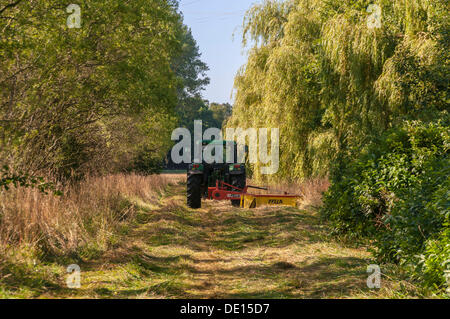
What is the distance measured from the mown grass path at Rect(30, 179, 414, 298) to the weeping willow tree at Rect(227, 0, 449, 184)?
2674 millimetres

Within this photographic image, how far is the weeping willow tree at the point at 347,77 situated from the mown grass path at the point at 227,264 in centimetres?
267

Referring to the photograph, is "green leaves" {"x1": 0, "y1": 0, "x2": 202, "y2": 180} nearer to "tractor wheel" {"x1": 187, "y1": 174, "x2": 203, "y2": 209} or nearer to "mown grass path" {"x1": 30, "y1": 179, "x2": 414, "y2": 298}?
"mown grass path" {"x1": 30, "y1": 179, "x2": 414, "y2": 298}

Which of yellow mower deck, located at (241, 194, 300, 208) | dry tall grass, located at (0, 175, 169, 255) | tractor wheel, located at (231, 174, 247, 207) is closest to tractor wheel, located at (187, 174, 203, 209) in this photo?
tractor wheel, located at (231, 174, 247, 207)

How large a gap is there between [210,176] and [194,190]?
4.49 ft

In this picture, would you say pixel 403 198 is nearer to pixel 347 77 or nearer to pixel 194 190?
pixel 347 77

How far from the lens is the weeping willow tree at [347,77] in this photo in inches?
390

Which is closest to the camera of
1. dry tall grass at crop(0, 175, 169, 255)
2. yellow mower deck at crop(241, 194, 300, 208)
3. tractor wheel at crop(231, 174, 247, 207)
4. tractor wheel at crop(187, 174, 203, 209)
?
dry tall grass at crop(0, 175, 169, 255)

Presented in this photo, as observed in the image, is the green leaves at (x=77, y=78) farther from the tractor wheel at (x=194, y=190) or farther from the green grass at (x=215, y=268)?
the tractor wheel at (x=194, y=190)

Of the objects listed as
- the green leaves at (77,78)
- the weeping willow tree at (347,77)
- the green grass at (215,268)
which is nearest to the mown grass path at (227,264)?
the green grass at (215,268)

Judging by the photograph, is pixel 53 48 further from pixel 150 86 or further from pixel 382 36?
pixel 382 36

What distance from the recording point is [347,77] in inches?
459

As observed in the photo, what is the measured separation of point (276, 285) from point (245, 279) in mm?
503

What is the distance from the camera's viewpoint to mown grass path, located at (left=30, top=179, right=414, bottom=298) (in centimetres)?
533

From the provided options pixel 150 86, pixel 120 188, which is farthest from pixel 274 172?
pixel 150 86
